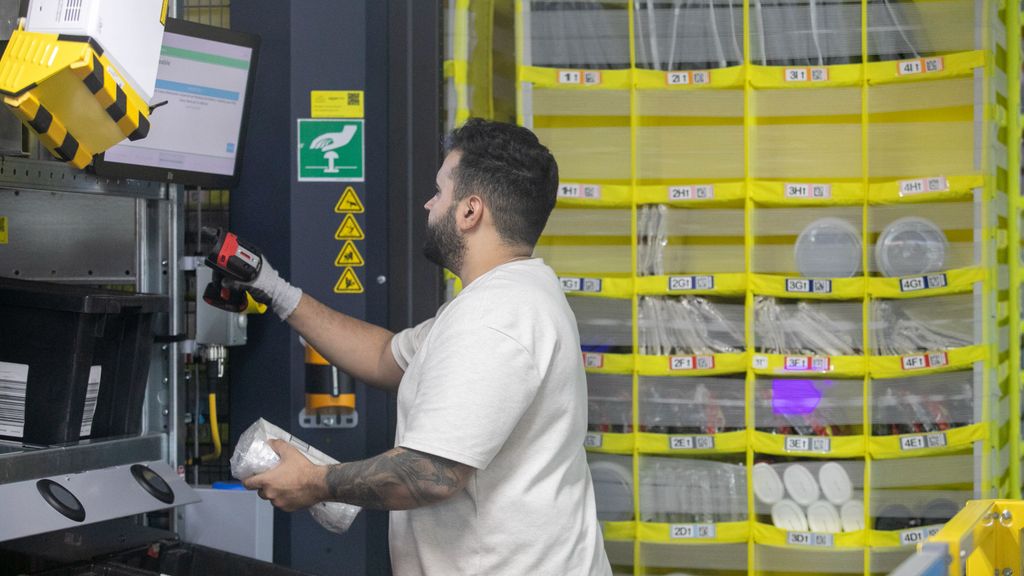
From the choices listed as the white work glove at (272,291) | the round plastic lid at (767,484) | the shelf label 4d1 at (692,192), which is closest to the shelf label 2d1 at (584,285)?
the shelf label 4d1 at (692,192)

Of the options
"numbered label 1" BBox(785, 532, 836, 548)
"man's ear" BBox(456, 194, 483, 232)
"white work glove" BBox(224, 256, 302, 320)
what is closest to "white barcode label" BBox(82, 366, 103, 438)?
"white work glove" BBox(224, 256, 302, 320)

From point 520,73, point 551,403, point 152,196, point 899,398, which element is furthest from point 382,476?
point 899,398

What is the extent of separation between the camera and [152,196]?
3.29 m

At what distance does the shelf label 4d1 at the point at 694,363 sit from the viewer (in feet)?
13.4

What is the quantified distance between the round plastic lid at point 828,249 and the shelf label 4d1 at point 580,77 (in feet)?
3.06

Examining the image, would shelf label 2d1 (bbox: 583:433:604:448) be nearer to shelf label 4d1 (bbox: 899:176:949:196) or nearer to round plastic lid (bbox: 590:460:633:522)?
round plastic lid (bbox: 590:460:633:522)

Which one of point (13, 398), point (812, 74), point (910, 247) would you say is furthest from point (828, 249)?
point (13, 398)

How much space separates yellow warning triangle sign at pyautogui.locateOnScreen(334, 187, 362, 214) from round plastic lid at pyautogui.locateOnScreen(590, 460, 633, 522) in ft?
4.36

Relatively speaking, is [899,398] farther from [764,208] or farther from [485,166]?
[485,166]

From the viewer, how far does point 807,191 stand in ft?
13.3

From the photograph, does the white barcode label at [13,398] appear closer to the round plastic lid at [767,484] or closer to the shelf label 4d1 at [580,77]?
the shelf label 4d1 at [580,77]

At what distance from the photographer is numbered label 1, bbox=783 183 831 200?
159 inches

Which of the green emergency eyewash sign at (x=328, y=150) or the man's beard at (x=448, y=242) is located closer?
the man's beard at (x=448, y=242)

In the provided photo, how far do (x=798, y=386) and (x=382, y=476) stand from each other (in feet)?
7.17
